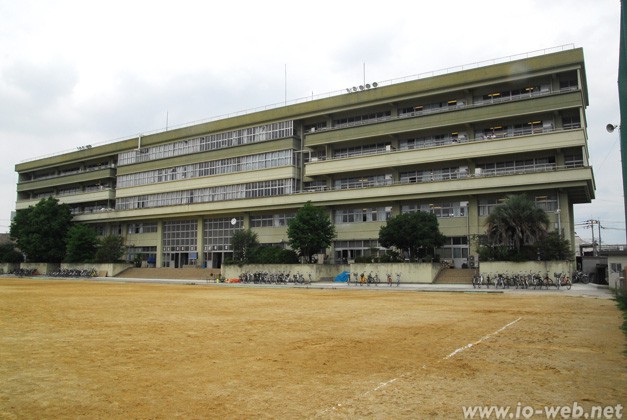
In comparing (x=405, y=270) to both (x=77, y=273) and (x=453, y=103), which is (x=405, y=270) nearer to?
(x=453, y=103)

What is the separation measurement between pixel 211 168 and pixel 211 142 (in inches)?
163

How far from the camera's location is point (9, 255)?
86.2 metres

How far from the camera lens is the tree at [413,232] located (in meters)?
46.4

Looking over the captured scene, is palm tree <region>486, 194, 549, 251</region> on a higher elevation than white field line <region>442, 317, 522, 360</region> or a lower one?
higher

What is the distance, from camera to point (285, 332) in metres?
14.3

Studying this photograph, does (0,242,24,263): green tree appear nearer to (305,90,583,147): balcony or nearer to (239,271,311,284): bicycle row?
(239,271,311,284): bicycle row

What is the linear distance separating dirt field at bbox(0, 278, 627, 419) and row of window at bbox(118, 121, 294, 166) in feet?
167

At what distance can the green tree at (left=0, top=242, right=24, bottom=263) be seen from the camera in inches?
3388

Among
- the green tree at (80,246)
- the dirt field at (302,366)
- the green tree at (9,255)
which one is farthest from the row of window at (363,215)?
the green tree at (9,255)

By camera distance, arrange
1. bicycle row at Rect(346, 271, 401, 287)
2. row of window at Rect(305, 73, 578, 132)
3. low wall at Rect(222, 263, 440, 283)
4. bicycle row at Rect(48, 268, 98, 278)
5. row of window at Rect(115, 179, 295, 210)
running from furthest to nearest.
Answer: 1. bicycle row at Rect(48, 268, 98, 278)
2. row of window at Rect(115, 179, 295, 210)
3. row of window at Rect(305, 73, 578, 132)
4. low wall at Rect(222, 263, 440, 283)
5. bicycle row at Rect(346, 271, 401, 287)

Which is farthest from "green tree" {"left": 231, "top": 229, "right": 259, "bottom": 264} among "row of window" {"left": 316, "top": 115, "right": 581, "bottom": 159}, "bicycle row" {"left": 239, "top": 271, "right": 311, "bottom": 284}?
"row of window" {"left": 316, "top": 115, "right": 581, "bottom": 159}

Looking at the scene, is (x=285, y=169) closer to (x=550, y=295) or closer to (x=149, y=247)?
(x=149, y=247)

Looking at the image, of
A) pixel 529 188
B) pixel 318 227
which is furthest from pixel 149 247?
pixel 529 188

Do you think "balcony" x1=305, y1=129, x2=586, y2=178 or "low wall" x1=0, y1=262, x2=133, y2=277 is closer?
"balcony" x1=305, y1=129, x2=586, y2=178
